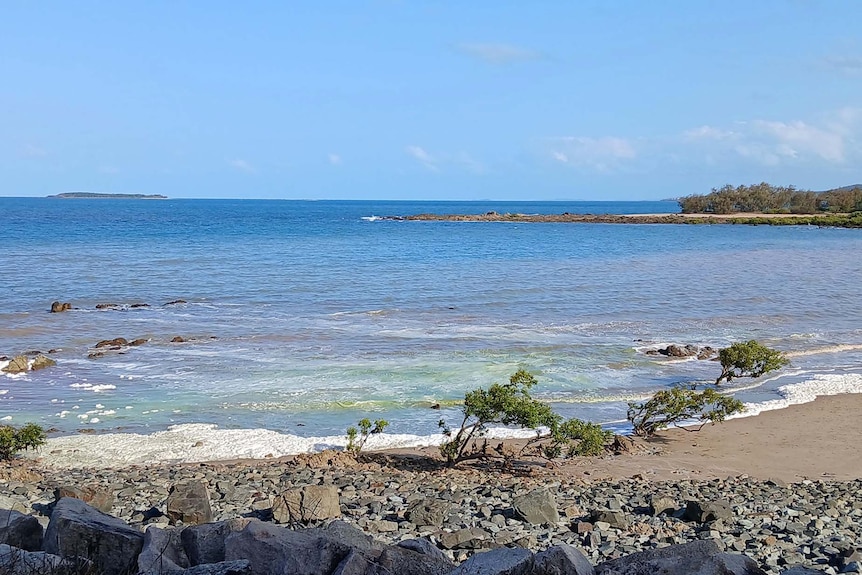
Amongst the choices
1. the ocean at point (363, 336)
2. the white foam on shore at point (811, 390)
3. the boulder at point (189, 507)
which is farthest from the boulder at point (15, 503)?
the white foam on shore at point (811, 390)

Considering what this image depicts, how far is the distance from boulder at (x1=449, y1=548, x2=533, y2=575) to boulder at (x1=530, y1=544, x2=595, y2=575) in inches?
2.2

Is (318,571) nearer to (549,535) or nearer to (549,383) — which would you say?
(549,535)

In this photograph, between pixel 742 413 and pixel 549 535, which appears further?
pixel 742 413

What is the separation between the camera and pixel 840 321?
97.1 feet

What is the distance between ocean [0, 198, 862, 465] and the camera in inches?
650

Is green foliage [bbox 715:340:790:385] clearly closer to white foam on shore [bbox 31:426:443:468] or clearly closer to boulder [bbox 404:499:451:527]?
white foam on shore [bbox 31:426:443:468]

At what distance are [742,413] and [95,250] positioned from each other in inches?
2122

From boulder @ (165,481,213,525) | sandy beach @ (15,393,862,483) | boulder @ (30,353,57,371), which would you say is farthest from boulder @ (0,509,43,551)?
boulder @ (30,353,57,371)

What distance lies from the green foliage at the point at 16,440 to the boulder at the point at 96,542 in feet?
26.4

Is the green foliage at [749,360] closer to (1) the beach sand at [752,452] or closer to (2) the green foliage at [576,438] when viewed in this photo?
(1) the beach sand at [752,452]

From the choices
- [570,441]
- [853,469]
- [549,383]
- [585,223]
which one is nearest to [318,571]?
[570,441]

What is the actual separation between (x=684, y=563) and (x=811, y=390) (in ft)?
51.6

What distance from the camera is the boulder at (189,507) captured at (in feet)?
30.2

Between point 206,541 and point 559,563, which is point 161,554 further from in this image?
point 559,563
